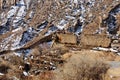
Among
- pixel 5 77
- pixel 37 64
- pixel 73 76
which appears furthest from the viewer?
pixel 37 64

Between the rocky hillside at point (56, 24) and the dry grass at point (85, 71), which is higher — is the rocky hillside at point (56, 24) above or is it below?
below

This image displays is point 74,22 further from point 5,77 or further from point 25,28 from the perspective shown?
point 5,77

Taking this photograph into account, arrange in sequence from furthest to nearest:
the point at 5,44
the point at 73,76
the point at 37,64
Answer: the point at 5,44, the point at 37,64, the point at 73,76

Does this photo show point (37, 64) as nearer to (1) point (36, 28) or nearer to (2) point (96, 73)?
(2) point (96, 73)

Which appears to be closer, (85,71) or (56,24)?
(85,71)

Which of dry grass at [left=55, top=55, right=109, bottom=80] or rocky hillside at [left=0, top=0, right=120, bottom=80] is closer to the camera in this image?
dry grass at [left=55, top=55, right=109, bottom=80]

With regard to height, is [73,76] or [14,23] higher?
[73,76]

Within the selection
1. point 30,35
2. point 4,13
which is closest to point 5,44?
point 30,35

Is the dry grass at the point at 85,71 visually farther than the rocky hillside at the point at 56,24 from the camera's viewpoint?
No

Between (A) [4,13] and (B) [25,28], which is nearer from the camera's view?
(B) [25,28]

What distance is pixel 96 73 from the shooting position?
24781 mm

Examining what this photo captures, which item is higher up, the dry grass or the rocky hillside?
the dry grass

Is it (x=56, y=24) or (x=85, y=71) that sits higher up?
(x=85, y=71)

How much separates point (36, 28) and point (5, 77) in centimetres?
4187
